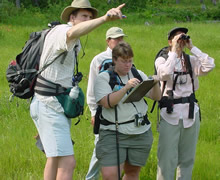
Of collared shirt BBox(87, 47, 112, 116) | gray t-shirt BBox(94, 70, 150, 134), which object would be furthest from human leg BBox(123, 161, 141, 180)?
collared shirt BBox(87, 47, 112, 116)

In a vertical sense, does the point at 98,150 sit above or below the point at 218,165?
above

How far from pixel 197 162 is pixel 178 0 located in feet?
176

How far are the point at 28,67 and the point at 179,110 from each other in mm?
1581

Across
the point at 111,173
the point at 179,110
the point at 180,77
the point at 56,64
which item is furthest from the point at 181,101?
the point at 56,64

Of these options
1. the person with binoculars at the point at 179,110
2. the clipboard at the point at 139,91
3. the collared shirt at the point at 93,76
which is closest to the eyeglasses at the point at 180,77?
the person with binoculars at the point at 179,110

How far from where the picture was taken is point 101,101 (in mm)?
4223

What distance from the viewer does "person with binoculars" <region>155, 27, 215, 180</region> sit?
460 centimetres

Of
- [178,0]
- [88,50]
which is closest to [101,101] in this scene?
[88,50]

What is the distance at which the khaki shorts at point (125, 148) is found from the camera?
4195 mm

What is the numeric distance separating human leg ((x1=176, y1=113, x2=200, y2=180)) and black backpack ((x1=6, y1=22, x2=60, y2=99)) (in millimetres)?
1624

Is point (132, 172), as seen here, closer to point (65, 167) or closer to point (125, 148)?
point (125, 148)

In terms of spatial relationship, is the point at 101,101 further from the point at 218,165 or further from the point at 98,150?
the point at 218,165

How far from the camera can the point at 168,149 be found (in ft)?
15.2

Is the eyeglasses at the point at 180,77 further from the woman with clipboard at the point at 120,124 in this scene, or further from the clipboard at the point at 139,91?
the clipboard at the point at 139,91
